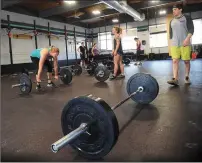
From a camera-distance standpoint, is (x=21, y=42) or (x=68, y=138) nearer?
(x=68, y=138)

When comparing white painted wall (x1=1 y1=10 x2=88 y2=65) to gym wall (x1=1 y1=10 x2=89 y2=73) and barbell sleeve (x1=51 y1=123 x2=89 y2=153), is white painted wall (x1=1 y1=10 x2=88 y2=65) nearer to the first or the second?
gym wall (x1=1 y1=10 x2=89 y2=73)

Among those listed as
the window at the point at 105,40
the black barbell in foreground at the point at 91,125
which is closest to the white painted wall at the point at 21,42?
the window at the point at 105,40

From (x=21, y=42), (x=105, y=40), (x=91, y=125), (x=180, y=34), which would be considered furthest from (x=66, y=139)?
→ (x=105, y=40)

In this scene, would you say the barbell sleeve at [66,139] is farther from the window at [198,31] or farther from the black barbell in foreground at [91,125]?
the window at [198,31]

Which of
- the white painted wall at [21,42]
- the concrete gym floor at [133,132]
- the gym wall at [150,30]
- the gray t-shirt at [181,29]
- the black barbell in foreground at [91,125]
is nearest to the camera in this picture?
the black barbell in foreground at [91,125]

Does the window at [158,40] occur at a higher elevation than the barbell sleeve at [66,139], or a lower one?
higher

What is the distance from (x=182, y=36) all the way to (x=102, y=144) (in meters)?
2.39

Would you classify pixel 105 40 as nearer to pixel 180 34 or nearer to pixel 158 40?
pixel 158 40

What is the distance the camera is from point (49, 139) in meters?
1.23

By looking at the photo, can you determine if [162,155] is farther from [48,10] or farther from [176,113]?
[48,10]

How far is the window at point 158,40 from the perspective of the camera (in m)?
10.6

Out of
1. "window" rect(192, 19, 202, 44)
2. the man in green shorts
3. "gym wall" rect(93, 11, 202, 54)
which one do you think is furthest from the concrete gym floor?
"gym wall" rect(93, 11, 202, 54)

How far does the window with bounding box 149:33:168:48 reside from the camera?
1056cm

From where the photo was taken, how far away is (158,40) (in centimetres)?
1074
